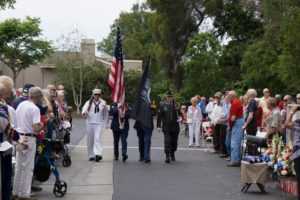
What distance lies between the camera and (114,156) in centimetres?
1808

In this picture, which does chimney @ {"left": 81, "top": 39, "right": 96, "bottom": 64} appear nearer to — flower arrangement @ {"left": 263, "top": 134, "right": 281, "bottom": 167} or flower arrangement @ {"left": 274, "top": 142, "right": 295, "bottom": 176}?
flower arrangement @ {"left": 263, "top": 134, "right": 281, "bottom": 167}

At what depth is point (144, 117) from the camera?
17344mm

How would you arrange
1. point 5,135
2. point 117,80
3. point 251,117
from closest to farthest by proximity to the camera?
point 5,135 → point 251,117 → point 117,80

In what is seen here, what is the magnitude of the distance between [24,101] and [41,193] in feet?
6.23

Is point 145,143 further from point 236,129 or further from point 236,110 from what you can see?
point 236,110

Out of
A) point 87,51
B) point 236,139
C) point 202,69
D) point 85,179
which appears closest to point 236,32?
point 202,69

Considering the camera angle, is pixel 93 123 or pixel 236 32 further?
pixel 236 32

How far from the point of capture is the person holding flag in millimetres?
17297

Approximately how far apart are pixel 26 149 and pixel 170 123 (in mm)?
7477

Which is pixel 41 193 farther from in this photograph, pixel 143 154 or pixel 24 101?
pixel 143 154

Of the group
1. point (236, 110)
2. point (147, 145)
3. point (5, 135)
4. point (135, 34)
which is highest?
point (135, 34)

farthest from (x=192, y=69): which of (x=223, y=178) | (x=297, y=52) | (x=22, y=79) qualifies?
(x=223, y=178)

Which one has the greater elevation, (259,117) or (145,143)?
(259,117)

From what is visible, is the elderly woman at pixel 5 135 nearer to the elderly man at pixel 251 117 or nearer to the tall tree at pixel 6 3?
the elderly man at pixel 251 117
